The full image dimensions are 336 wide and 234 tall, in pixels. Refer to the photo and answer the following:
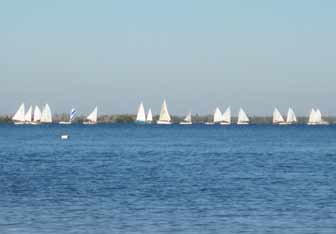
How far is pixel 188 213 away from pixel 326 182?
16.8 metres

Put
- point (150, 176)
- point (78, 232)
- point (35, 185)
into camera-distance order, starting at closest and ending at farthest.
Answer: point (78, 232)
point (35, 185)
point (150, 176)

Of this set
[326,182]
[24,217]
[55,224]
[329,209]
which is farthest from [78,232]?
[326,182]

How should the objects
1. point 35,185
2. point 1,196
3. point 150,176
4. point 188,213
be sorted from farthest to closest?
point 150,176, point 35,185, point 1,196, point 188,213

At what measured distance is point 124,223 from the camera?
102 feet

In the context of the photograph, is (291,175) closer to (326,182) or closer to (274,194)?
(326,182)

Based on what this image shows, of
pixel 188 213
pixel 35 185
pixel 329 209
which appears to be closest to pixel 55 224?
pixel 188 213

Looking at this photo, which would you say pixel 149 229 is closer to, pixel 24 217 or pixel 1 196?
pixel 24 217

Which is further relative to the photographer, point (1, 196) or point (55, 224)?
point (1, 196)

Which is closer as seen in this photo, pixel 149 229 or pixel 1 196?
pixel 149 229

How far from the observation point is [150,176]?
5462 centimetres

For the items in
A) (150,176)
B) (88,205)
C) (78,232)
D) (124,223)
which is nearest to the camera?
(78,232)

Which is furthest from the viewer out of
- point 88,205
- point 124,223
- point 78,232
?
point 88,205

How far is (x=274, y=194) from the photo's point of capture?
4166 cm

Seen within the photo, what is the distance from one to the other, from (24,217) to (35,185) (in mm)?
15436
